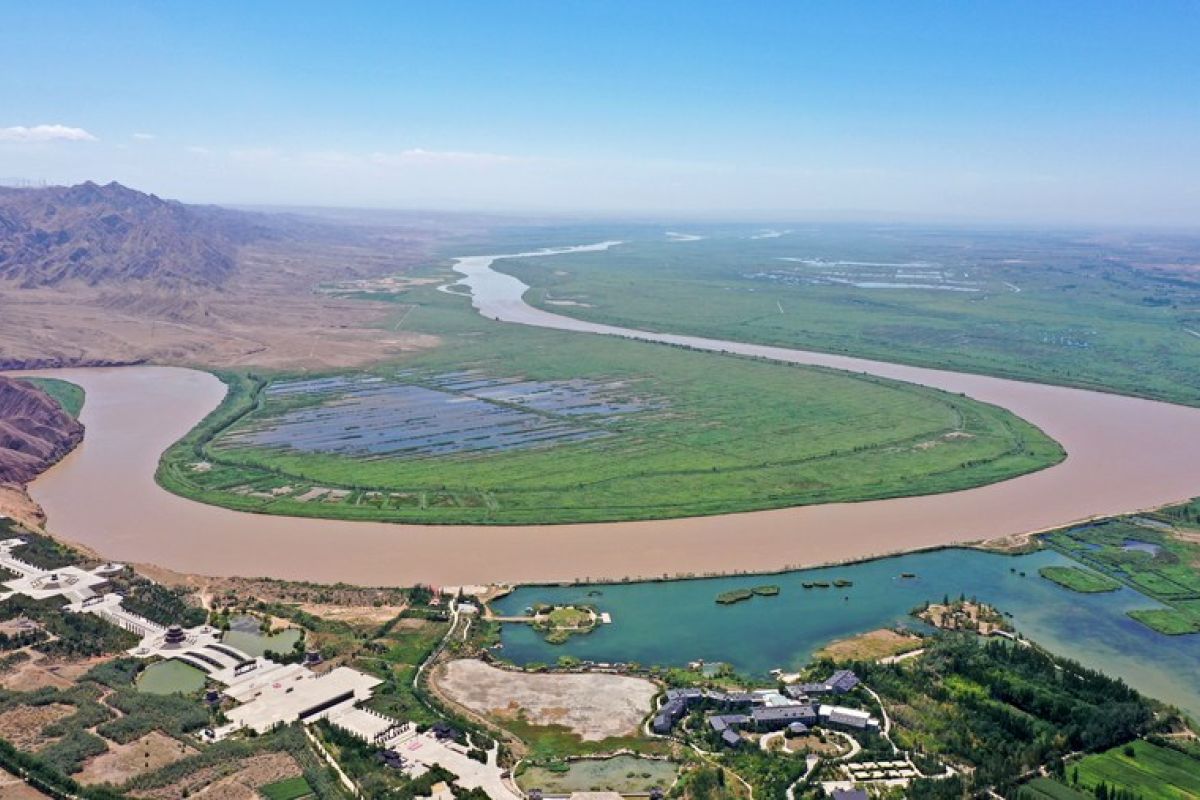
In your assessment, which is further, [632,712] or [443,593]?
[443,593]

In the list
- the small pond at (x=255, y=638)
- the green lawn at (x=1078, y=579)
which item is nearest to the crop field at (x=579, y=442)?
the green lawn at (x=1078, y=579)

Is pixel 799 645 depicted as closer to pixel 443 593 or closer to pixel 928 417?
pixel 443 593

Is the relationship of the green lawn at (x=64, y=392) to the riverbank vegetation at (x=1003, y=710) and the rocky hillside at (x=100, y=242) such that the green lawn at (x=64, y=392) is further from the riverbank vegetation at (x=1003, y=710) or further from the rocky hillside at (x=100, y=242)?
the riverbank vegetation at (x=1003, y=710)

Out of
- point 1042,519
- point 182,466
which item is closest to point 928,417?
point 1042,519

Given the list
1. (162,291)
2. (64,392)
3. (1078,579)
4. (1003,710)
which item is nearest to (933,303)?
(1078,579)

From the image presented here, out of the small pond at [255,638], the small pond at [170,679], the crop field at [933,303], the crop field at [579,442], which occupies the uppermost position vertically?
the crop field at [933,303]

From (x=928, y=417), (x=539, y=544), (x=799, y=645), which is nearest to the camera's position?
(x=799, y=645)

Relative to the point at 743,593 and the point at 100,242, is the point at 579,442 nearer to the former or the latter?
the point at 743,593
